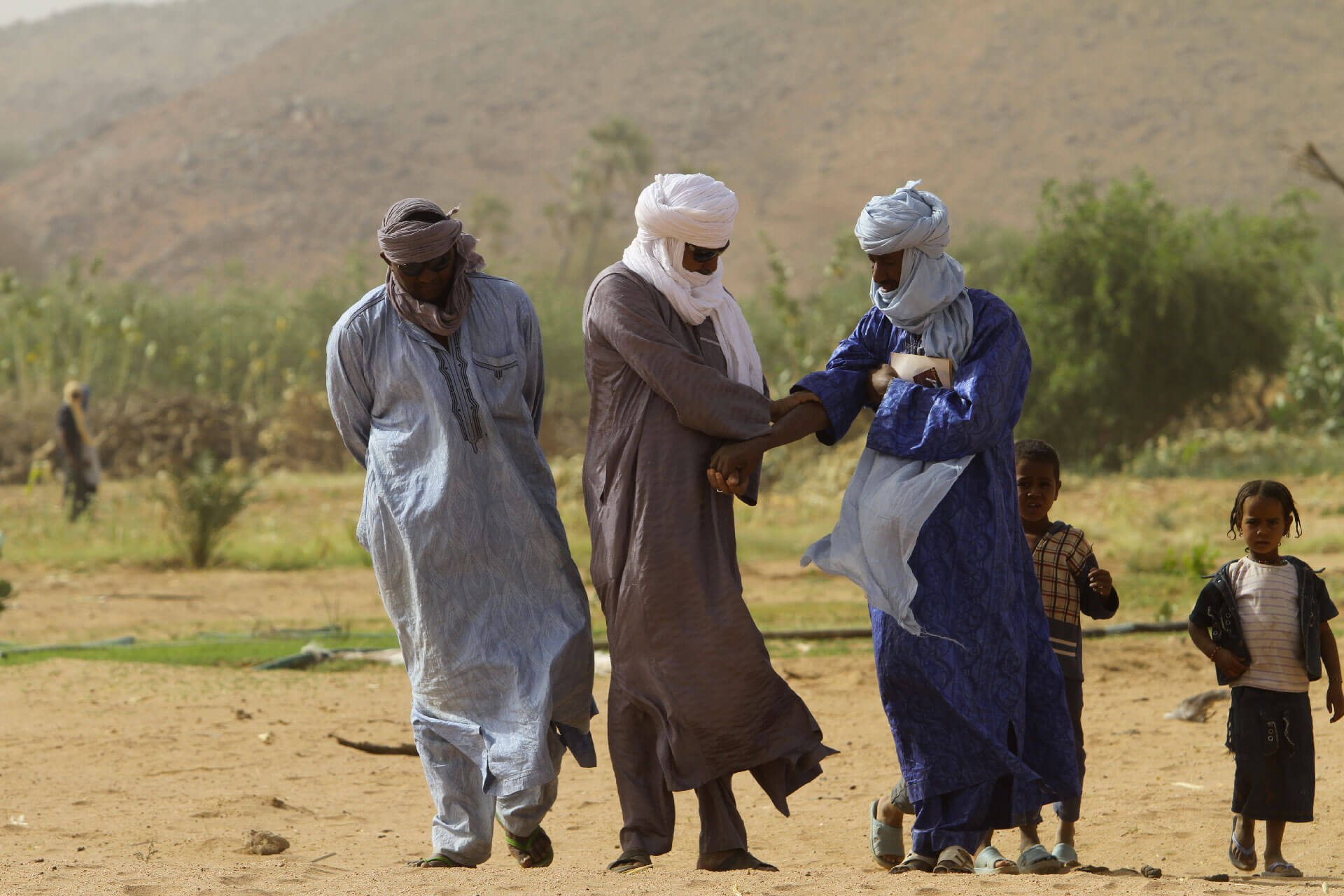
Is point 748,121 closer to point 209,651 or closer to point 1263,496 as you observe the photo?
point 209,651

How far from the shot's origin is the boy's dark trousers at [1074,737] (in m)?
3.81

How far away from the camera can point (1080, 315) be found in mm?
18484

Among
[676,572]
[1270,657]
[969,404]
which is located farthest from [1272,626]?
[676,572]

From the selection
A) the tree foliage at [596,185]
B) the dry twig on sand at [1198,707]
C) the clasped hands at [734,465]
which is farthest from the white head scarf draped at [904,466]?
the tree foliage at [596,185]

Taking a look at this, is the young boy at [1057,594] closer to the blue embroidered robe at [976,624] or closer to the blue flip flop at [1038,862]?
the blue flip flop at [1038,862]

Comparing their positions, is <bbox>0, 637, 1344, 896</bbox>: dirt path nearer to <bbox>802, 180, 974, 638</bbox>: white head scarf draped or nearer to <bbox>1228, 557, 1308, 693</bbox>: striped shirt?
<bbox>1228, 557, 1308, 693</bbox>: striped shirt

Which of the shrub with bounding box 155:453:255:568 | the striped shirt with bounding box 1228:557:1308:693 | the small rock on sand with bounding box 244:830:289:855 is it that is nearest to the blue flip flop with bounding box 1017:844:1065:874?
the striped shirt with bounding box 1228:557:1308:693

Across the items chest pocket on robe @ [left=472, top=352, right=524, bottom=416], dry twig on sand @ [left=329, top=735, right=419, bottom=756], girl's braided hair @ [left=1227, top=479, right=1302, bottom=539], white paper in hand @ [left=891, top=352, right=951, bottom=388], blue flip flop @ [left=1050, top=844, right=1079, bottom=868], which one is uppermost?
white paper in hand @ [left=891, top=352, right=951, bottom=388]

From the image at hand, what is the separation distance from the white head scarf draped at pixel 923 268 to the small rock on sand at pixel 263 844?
2.42m

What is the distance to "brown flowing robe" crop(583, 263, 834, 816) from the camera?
368 centimetres

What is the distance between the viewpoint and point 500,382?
396 centimetres

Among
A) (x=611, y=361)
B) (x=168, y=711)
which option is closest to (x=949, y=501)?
(x=611, y=361)

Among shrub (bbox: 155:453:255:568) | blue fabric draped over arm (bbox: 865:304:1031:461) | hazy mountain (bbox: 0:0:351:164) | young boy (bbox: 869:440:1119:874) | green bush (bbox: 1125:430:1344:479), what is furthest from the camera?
hazy mountain (bbox: 0:0:351:164)

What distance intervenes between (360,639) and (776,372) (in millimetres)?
14236
